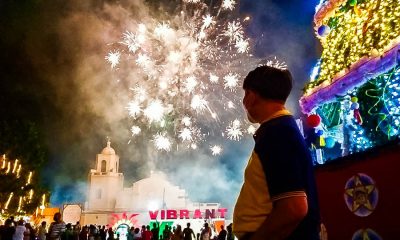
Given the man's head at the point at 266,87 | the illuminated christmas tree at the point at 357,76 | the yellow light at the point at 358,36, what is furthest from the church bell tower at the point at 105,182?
the man's head at the point at 266,87

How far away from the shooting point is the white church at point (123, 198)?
50188 millimetres

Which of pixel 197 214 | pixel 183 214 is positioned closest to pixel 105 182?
pixel 183 214

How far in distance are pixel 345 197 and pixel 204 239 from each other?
12.5m

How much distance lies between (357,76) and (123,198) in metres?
47.9

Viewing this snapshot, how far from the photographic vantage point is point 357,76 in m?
8.95

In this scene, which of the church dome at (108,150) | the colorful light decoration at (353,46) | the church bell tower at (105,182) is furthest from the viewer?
the church dome at (108,150)

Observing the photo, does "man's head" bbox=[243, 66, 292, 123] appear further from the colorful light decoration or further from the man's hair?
the colorful light decoration

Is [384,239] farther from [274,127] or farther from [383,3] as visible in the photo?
[383,3]

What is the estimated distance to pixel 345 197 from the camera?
4594 mm

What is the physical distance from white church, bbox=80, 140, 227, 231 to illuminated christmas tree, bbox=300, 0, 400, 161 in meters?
39.5

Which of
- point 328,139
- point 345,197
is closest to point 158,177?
point 328,139

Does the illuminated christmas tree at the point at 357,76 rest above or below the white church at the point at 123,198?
below

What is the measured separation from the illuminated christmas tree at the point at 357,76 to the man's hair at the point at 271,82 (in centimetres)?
703

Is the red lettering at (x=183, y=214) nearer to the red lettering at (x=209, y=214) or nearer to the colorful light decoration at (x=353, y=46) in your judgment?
the red lettering at (x=209, y=214)
